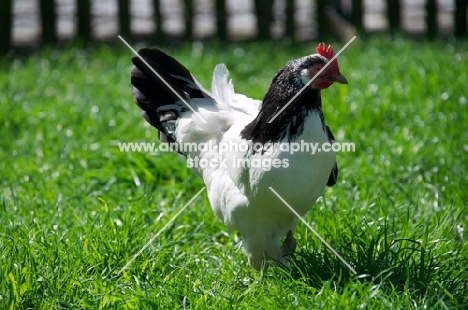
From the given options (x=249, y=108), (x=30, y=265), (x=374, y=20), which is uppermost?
(x=249, y=108)

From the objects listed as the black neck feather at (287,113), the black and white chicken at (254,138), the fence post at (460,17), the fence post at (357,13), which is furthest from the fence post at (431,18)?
the black neck feather at (287,113)

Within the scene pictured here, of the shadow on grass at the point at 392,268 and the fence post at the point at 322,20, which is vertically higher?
the shadow on grass at the point at 392,268

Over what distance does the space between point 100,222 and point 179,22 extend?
14.4ft

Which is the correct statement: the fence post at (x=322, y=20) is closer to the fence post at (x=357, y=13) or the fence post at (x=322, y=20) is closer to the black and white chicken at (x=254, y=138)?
the fence post at (x=357, y=13)

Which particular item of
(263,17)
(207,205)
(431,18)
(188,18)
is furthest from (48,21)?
(431,18)

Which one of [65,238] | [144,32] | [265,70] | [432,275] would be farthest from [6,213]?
[144,32]

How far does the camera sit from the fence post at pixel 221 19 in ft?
22.8

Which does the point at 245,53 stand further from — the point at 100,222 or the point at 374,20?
the point at 100,222

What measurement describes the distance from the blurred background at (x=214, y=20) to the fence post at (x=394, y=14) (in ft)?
0.04

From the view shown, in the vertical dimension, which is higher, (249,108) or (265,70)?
(249,108)

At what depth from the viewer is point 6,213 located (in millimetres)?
3373

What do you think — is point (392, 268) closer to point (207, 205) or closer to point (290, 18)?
point (207, 205)

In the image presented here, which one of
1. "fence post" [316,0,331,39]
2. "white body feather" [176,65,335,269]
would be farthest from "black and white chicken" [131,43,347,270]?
"fence post" [316,0,331,39]

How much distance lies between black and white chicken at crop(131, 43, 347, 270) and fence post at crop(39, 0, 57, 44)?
3.82 meters
